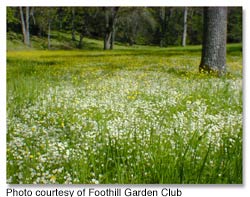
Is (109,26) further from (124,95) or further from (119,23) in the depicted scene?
(124,95)

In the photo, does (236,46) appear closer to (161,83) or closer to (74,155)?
(161,83)

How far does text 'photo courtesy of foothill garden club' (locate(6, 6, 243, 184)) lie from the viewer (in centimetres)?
422

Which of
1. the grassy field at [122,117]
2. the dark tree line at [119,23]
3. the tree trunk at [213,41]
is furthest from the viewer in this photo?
the tree trunk at [213,41]

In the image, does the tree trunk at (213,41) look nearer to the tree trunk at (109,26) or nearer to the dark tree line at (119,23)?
the dark tree line at (119,23)

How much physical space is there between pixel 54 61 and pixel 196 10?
2.01 m

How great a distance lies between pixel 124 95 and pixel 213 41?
146 centimetres

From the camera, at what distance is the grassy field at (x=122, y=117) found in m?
4.21

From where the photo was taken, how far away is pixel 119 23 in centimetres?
486

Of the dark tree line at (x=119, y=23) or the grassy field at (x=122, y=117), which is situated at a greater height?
the dark tree line at (x=119, y=23)

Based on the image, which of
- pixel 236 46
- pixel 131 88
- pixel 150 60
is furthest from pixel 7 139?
pixel 236 46

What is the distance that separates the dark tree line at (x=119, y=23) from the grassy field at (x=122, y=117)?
0.17 m

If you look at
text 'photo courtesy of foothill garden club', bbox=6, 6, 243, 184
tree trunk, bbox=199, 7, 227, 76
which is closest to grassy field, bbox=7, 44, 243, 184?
text 'photo courtesy of foothill garden club', bbox=6, 6, 243, 184

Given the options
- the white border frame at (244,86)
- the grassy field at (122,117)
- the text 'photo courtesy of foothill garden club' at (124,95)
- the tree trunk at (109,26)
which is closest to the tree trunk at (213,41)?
the text 'photo courtesy of foothill garden club' at (124,95)

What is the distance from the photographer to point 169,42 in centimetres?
500
